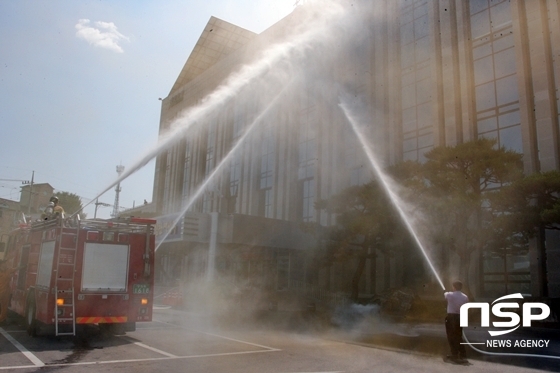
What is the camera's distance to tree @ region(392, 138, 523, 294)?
19.3 m

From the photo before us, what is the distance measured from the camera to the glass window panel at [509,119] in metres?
24.1

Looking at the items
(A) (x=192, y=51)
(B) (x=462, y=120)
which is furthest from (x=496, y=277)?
(A) (x=192, y=51)

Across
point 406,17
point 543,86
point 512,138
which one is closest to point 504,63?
point 543,86

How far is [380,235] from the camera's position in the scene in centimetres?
2397

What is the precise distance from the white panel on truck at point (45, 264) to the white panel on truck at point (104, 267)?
0.77 metres

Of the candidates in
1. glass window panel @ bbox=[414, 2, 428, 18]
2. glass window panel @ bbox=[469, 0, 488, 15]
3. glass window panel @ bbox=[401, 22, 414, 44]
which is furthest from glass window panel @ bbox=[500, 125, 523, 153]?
glass window panel @ bbox=[414, 2, 428, 18]

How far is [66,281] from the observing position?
10.6m

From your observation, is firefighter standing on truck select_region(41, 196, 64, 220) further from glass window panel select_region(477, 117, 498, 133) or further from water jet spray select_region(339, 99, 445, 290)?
glass window panel select_region(477, 117, 498, 133)

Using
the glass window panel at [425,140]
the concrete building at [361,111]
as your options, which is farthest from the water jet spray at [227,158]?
the glass window panel at [425,140]

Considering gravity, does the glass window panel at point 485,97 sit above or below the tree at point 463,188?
above

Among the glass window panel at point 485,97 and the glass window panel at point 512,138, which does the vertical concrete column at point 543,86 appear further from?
the glass window panel at point 485,97

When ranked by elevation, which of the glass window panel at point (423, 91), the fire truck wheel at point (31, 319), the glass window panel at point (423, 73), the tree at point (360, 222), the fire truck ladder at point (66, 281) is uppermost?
the glass window panel at point (423, 73)

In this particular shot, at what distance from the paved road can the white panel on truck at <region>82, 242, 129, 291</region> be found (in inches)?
54.5

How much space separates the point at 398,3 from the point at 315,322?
23910 mm
